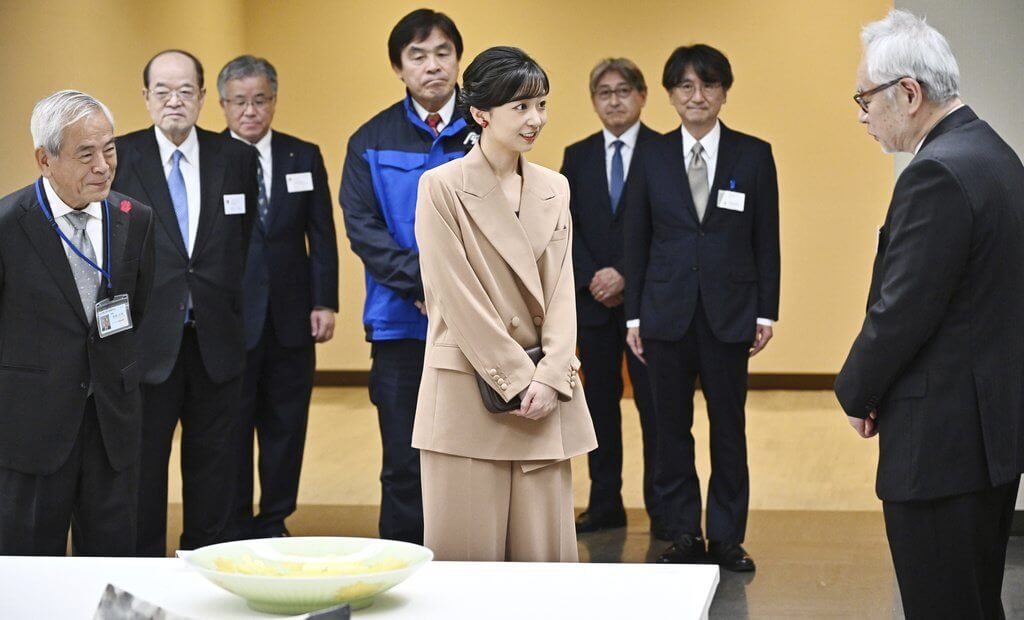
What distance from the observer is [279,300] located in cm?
530

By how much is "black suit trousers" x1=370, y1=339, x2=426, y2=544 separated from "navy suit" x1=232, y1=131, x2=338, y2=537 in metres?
0.72

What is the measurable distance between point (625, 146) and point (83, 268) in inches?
110

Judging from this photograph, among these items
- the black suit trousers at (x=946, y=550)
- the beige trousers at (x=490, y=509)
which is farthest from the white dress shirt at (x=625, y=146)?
the black suit trousers at (x=946, y=550)

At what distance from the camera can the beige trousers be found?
9.81 ft

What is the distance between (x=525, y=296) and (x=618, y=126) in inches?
106

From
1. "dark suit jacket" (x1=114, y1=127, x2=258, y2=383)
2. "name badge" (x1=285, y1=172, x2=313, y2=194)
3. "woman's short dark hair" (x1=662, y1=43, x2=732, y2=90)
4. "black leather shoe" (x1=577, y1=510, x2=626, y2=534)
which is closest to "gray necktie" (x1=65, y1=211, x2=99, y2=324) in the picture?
"dark suit jacket" (x1=114, y1=127, x2=258, y2=383)

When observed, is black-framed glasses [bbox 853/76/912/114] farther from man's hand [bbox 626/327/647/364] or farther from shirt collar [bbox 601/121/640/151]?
shirt collar [bbox 601/121/640/151]

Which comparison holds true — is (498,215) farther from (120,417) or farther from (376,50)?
(376,50)

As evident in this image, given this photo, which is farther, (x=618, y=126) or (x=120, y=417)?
(x=618, y=126)

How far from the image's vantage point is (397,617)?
187cm

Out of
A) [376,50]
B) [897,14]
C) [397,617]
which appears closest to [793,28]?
[376,50]

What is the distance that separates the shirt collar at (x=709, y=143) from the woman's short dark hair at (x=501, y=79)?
1915mm

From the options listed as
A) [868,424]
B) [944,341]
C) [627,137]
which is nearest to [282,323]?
[627,137]

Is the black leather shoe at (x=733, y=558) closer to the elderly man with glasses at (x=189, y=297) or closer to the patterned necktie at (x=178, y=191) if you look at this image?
the elderly man with glasses at (x=189, y=297)
